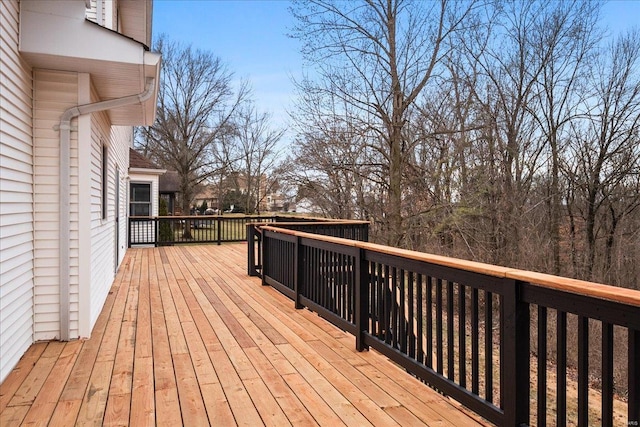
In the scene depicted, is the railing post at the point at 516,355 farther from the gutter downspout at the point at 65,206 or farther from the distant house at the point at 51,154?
the gutter downspout at the point at 65,206

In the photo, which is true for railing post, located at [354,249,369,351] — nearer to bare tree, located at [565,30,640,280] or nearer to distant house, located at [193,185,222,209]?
bare tree, located at [565,30,640,280]

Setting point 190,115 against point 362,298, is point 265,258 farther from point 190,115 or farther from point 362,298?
point 190,115

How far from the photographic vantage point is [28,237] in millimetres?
3488

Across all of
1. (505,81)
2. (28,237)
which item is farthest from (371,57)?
(28,237)

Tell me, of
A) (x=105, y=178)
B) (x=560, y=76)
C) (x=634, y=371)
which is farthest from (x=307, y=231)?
(x=560, y=76)

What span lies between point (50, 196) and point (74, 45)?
1.24 metres

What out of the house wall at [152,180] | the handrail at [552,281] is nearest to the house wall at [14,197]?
the handrail at [552,281]

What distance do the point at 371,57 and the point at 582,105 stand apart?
19.3 ft

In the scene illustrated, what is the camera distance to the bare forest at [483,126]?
10.9 metres

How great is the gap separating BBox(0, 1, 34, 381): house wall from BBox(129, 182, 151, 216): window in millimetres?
10093


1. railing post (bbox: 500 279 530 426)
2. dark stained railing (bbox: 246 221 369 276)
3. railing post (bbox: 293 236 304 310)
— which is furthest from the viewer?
dark stained railing (bbox: 246 221 369 276)

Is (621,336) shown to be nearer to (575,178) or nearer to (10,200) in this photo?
(575,178)

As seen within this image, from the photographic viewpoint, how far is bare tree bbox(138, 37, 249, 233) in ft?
66.4

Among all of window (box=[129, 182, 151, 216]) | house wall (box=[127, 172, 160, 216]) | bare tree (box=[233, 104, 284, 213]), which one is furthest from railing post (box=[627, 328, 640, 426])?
bare tree (box=[233, 104, 284, 213])
